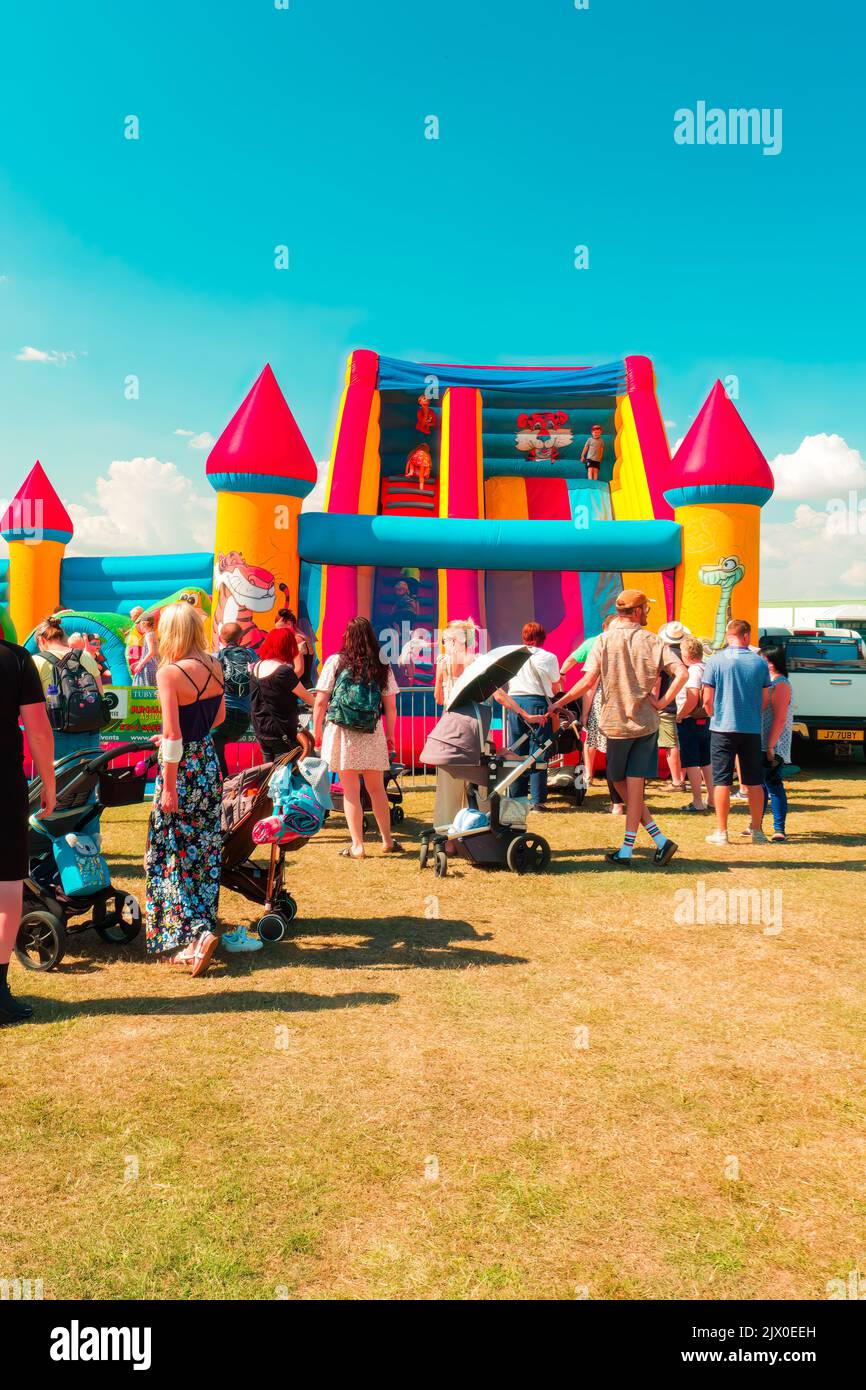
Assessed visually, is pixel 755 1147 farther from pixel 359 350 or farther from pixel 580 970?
pixel 359 350

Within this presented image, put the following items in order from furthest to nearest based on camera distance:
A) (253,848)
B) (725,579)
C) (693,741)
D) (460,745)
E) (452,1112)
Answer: (725,579)
(693,741)
(460,745)
(253,848)
(452,1112)

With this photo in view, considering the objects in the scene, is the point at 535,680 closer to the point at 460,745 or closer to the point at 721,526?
the point at 460,745

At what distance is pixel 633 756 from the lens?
636cm

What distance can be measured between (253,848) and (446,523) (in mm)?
6523

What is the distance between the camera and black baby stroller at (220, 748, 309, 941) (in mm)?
4680

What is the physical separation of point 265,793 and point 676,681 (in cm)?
316

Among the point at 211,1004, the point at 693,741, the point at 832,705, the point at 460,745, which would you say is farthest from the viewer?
the point at 832,705

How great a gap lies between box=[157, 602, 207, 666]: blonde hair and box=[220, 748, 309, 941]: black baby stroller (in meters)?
0.84

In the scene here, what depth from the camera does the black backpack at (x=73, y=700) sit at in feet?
19.9

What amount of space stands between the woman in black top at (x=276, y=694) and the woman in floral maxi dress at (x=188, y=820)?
6.44 feet

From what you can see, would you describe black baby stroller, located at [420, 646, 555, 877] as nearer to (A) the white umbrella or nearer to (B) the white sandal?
(A) the white umbrella

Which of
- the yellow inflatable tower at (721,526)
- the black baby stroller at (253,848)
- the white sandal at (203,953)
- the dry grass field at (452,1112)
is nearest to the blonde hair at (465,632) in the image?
the yellow inflatable tower at (721,526)

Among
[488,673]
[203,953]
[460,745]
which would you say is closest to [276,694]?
[460,745]
